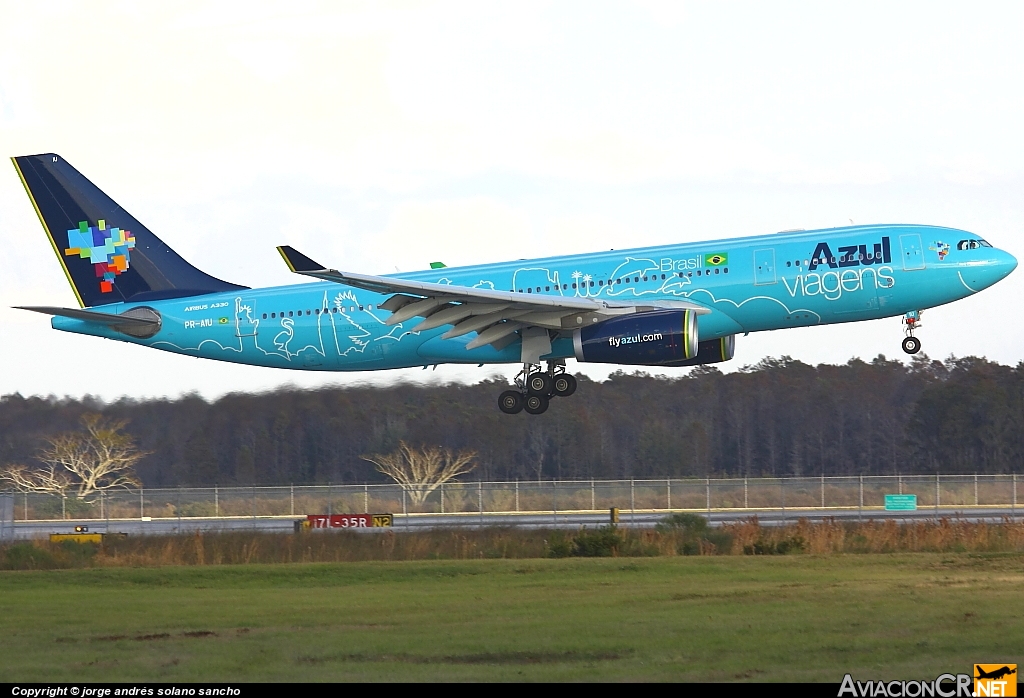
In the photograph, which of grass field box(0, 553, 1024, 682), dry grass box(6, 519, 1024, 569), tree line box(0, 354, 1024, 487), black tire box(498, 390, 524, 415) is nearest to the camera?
grass field box(0, 553, 1024, 682)

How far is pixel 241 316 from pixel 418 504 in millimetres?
17737

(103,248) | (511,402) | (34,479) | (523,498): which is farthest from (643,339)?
(34,479)

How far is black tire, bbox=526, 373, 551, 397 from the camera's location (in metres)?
32.9

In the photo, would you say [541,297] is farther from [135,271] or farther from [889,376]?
[889,376]

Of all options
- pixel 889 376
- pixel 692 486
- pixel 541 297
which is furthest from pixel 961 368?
pixel 541 297

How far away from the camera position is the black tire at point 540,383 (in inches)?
1297

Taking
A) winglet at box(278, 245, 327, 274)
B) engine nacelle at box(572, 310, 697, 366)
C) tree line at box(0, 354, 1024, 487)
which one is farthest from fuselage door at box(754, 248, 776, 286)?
tree line at box(0, 354, 1024, 487)

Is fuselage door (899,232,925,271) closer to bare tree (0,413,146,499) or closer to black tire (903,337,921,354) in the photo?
black tire (903,337,921,354)

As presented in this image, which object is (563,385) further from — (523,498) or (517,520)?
(523,498)

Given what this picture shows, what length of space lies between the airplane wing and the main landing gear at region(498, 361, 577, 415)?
0.94 m

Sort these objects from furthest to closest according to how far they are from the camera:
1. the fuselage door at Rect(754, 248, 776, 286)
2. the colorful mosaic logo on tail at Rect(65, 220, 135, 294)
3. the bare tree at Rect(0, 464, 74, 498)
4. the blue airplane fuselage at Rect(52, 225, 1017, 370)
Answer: the bare tree at Rect(0, 464, 74, 498)
the colorful mosaic logo on tail at Rect(65, 220, 135, 294)
the fuselage door at Rect(754, 248, 776, 286)
the blue airplane fuselage at Rect(52, 225, 1017, 370)

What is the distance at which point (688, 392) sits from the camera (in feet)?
202

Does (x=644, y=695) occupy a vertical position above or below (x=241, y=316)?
below

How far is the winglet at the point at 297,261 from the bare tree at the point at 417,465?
1041 inches
